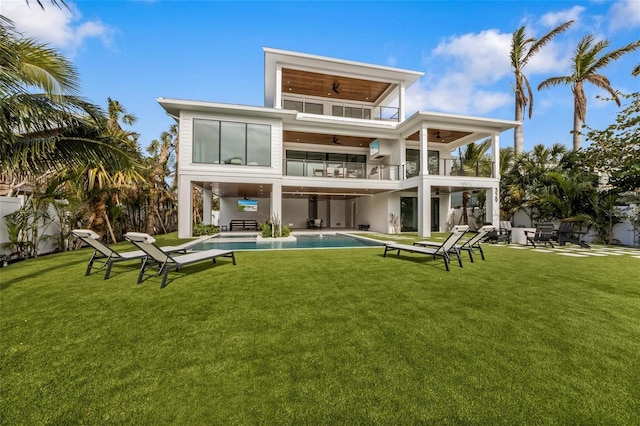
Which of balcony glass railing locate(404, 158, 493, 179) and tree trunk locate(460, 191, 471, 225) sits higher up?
balcony glass railing locate(404, 158, 493, 179)

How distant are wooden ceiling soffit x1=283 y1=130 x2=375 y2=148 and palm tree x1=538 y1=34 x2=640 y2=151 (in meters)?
12.8

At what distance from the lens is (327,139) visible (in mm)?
18781

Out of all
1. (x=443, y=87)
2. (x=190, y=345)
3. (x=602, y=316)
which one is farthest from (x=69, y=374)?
(x=443, y=87)

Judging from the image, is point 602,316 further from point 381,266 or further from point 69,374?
point 69,374

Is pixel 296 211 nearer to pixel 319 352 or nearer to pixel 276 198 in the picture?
pixel 276 198

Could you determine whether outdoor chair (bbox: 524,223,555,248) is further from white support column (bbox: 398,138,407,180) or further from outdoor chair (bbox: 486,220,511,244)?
white support column (bbox: 398,138,407,180)

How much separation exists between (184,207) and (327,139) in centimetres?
1033

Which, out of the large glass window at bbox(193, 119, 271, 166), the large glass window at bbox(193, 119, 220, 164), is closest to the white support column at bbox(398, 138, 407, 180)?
the large glass window at bbox(193, 119, 271, 166)

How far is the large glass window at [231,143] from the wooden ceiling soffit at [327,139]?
4.04 meters

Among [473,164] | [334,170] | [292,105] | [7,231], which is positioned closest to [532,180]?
[473,164]

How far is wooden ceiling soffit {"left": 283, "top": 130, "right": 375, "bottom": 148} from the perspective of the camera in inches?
703

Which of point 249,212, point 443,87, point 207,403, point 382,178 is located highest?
point 443,87

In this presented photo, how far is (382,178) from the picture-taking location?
17516mm

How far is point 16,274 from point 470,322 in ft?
29.0
